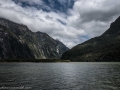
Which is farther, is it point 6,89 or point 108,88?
point 108,88

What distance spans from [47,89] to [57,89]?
262 centimetres

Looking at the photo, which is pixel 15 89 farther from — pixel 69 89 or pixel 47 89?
pixel 69 89

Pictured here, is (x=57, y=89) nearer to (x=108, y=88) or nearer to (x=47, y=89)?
(x=47, y=89)

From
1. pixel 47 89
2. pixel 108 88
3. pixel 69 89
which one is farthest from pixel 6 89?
pixel 108 88

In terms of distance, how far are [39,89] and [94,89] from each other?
14359 mm

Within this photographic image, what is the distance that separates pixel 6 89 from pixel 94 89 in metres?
22.5

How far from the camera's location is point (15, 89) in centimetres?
3844

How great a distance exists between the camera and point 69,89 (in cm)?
4016

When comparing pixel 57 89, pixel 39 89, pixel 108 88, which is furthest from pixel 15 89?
pixel 108 88

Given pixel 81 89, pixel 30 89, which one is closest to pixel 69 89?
pixel 81 89

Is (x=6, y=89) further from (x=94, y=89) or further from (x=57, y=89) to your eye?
(x=94, y=89)

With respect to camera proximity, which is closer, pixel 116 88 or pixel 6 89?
pixel 6 89

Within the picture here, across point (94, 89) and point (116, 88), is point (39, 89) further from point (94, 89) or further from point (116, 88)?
point (116, 88)

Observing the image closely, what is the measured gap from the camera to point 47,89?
3934cm
